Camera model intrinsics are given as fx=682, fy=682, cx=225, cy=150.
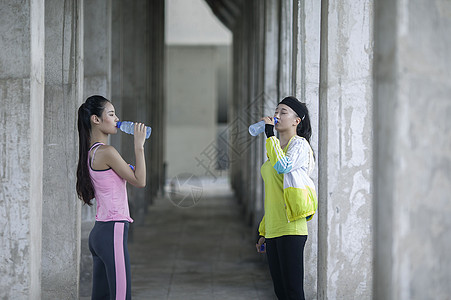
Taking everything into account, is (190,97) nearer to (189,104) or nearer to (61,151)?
(189,104)

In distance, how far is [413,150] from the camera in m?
3.32

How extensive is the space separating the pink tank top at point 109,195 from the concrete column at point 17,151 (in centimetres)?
54

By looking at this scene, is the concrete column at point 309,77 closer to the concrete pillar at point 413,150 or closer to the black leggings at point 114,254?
the black leggings at point 114,254

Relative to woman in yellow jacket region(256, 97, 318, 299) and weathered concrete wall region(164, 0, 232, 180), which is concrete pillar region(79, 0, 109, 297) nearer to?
woman in yellow jacket region(256, 97, 318, 299)

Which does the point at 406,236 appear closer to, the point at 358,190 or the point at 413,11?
the point at 413,11

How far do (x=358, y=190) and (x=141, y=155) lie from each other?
1.63 meters

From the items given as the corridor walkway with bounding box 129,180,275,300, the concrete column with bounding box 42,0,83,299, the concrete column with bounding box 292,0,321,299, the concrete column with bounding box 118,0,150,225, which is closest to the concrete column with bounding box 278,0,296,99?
the concrete column with bounding box 292,0,321,299

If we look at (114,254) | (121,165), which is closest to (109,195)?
(121,165)

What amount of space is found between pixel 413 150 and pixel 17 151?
8.69 feet

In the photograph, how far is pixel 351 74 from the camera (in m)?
4.97

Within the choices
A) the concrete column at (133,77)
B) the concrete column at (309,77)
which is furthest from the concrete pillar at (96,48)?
the concrete column at (133,77)

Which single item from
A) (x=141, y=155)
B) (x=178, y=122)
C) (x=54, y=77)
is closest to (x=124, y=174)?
(x=141, y=155)

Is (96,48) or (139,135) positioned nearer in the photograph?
(139,135)

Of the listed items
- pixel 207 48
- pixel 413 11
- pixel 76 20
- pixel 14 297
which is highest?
pixel 207 48
